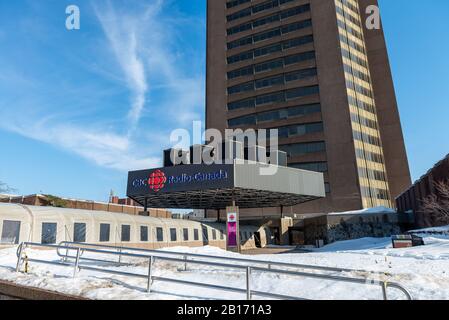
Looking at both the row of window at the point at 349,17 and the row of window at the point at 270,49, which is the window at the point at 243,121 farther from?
the row of window at the point at 349,17

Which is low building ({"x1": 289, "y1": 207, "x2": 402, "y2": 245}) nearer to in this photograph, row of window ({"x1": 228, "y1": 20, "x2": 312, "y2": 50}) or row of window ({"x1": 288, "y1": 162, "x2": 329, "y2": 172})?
row of window ({"x1": 288, "y1": 162, "x2": 329, "y2": 172})

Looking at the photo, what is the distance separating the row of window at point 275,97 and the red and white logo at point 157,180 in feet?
133

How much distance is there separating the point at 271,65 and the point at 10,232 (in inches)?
2675

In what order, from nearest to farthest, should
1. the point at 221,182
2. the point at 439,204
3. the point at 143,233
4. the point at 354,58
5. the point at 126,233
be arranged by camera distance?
the point at 126,233
the point at 143,233
the point at 439,204
the point at 221,182
the point at 354,58

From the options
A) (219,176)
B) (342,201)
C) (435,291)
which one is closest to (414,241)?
(435,291)

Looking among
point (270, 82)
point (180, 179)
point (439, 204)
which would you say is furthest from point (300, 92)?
point (439, 204)

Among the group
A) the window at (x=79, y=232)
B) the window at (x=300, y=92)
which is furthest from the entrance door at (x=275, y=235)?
the window at (x=79, y=232)

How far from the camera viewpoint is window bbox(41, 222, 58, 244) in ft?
70.4

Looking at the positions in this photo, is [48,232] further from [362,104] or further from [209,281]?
[362,104]

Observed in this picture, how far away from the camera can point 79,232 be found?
79.1ft

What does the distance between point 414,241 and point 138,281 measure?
76.0ft

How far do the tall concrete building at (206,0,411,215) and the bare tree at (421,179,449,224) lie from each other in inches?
985

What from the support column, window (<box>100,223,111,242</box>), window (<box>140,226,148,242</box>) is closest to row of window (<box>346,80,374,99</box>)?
the support column

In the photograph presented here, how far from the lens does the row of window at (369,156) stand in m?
66.8
